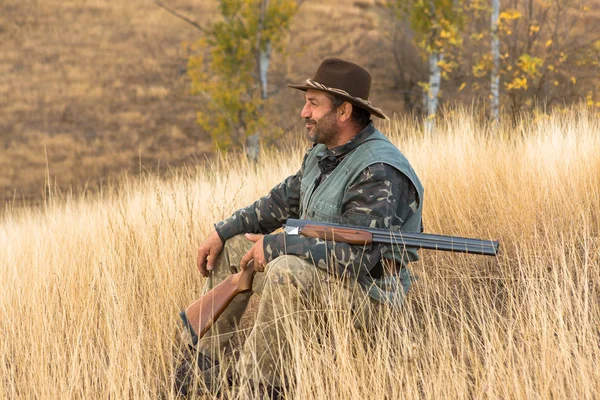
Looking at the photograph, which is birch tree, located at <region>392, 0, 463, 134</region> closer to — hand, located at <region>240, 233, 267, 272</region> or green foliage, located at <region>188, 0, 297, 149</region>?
green foliage, located at <region>188, 0, 297, 149</region>

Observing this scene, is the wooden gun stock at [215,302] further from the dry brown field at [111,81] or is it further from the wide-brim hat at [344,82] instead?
the dry brown field at [111,81]

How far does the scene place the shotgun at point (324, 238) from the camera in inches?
123

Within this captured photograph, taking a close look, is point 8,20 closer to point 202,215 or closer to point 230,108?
point 230,108

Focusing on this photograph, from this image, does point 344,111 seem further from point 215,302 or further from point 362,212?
point 215,302

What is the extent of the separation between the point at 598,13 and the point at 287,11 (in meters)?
22.6

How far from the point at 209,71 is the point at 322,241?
28.2 meters

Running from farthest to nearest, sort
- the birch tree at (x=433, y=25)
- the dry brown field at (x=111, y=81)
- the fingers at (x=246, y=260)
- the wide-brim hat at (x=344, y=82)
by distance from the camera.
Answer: the dry brown field at (x=111, y=81), the birch tree at (x=433, y=25), the wide-brim hat at (x=344, y=82), the fingers at (x=246, y=260)

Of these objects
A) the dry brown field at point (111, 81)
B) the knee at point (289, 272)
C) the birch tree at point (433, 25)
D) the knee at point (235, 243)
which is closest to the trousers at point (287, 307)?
the knee at point (289, 272)

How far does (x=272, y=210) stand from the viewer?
3.96 meters

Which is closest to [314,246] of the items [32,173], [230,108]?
[230,108]

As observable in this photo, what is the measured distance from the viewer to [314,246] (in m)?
3.21

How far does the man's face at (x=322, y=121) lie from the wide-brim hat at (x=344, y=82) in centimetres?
7

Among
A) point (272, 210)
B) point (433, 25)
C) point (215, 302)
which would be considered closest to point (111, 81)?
point (433, 25)

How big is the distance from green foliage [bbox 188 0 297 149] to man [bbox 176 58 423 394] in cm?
1111
